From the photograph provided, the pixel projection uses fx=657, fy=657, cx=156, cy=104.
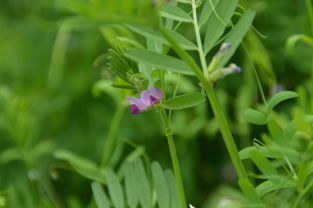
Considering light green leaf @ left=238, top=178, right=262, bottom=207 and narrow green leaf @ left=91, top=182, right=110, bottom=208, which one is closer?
light green leaf @ left=238, top=178, right=262, bottom=207

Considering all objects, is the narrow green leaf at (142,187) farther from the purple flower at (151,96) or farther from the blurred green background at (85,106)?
the blurred green background at (85,106)

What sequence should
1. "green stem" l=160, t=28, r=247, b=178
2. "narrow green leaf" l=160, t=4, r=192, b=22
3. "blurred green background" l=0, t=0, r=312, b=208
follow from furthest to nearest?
"blurred green background" l=0, t=0, r=312, b=208 < "narrow green leaf" l=160, t=4, r=192, b=22 < "green stem" l=160, t=28, r=247, b=178

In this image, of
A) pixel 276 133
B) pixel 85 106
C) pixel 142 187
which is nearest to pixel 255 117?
pixel 276 133

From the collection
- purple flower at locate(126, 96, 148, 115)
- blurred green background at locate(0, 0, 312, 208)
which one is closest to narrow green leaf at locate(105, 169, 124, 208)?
purple flower at locate(126, 96, 148, 115)

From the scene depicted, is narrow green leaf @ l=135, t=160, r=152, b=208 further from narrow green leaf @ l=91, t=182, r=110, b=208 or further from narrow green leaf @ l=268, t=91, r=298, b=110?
narrow green leaf @ l=268, t=91, r=298, b=110

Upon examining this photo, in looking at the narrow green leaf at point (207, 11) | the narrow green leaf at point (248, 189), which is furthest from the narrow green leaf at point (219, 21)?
the narrow green leaf at point (248, 189)

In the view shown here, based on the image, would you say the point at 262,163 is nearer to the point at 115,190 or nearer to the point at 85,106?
the point at 115,190

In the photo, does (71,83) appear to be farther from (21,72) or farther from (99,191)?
(99,191)
